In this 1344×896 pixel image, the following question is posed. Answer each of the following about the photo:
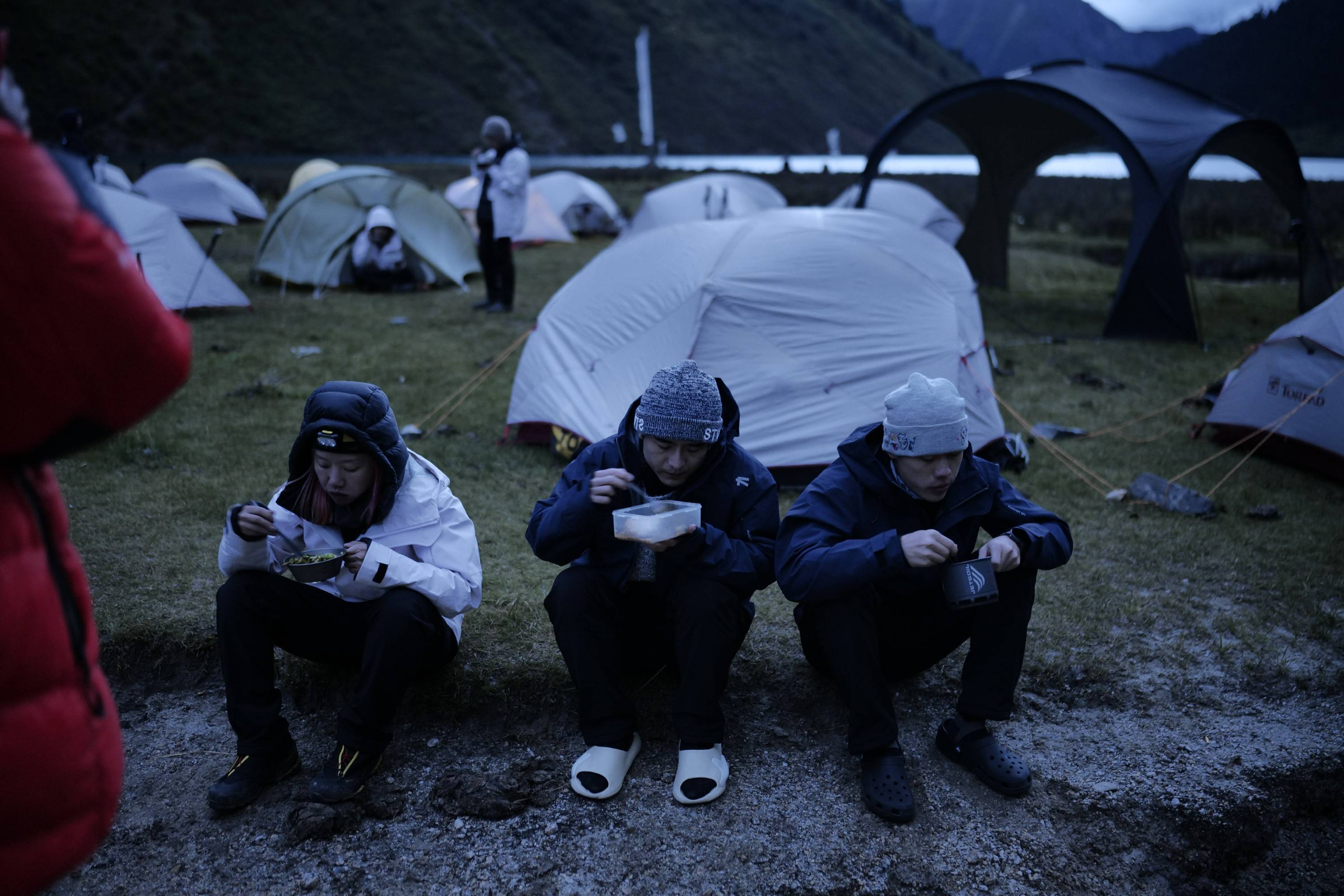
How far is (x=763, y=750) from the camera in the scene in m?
2.86

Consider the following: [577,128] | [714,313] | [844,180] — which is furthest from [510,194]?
[577,128]

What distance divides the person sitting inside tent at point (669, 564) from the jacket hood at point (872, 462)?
0.26 m

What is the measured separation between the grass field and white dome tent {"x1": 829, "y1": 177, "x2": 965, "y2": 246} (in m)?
4.79

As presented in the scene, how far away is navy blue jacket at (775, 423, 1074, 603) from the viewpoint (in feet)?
8.26

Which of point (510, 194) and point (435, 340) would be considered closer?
point (435, 340)

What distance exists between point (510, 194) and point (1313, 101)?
113 feet

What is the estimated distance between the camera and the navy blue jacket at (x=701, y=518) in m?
2.58

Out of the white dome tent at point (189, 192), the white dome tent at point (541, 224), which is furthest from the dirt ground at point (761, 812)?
the white dome tent at point (189, 192)

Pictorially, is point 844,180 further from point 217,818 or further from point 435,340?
point 217,818

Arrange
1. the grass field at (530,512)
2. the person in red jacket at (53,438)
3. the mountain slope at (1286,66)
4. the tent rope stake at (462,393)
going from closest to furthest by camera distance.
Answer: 1. the person in red jacket at (53,438)
2. the grass field at (530,512)
3. the tent rope stake at (462,393)
4. the mountain slope at (1286,66)

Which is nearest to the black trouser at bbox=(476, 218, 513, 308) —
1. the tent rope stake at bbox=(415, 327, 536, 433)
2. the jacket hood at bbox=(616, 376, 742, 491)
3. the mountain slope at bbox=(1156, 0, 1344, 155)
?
the tent rope stake at bbox=(415, 327, 536, 433)

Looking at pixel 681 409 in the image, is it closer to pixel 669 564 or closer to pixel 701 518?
pixel 701 518

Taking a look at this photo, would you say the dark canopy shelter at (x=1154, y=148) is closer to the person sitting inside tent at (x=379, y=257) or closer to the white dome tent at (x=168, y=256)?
the person sitting inside tent at (x=379, y=257)

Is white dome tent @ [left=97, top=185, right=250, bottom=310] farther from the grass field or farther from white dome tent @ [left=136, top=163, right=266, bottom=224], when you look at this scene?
white dome tent @ [left=136, top=163, right=266, bottom=224]
